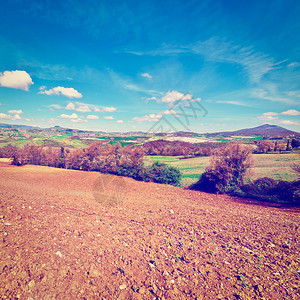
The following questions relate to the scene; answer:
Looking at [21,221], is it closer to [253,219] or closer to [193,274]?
[193,274]

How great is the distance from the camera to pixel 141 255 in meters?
3.73

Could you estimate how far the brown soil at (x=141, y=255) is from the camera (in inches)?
109

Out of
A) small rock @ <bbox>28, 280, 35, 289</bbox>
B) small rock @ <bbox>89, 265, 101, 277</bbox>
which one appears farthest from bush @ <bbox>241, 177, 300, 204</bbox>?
small rock @ <bbox>28, 280, 35, 289</bbox>

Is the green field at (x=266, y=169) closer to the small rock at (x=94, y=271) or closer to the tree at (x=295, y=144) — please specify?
the tree at (x=295, y=144)

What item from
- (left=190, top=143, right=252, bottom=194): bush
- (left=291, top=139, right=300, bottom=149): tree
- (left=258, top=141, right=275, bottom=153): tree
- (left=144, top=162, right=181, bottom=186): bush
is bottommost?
(left=144, top=162, right=181, bottom=186): bush

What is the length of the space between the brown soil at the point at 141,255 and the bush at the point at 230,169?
17.0 ft

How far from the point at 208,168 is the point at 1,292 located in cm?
1185

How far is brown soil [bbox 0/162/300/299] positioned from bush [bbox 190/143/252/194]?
5.17m

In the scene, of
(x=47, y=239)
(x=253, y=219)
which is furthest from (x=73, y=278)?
(x=253, y=219)

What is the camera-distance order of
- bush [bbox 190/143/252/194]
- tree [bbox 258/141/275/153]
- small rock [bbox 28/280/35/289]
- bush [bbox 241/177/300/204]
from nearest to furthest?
1. small rock [bbox 28/280/35/289]
2. bush [bbox 241/177/300/204]
3. bush [bbox 190/143/252/194]
4. tree [bbox 258/141/275/153]

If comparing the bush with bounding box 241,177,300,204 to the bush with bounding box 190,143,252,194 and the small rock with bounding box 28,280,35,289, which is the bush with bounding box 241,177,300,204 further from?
the small rock with bounding box 28,280,35,289

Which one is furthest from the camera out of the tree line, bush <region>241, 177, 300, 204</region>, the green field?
the tree line

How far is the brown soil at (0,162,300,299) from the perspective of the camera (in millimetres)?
2773

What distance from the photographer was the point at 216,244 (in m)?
4.24
